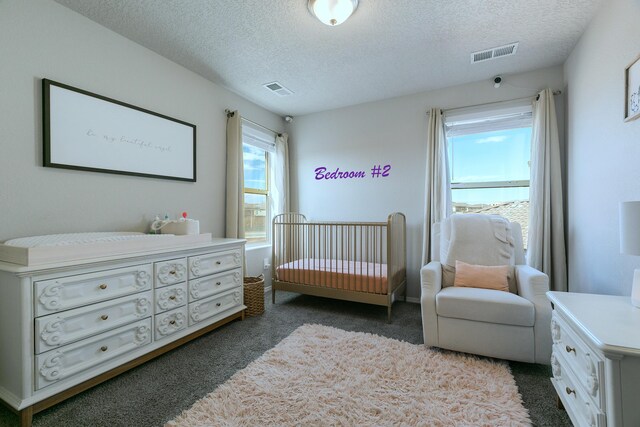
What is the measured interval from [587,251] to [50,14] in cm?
403

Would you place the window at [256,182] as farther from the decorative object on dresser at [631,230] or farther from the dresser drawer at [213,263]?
the decorative object on dresser at [631,230]

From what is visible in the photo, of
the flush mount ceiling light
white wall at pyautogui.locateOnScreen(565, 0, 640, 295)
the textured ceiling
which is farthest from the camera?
the textured ceiling

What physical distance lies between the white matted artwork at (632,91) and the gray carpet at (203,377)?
1.58 meters

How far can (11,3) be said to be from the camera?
156cm

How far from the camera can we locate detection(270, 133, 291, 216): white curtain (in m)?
3.62

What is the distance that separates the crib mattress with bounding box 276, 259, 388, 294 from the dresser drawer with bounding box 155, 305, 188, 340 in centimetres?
117

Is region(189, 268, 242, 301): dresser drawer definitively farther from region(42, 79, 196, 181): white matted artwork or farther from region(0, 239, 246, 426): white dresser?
region(42, 79, 196, 181): white matted artwork

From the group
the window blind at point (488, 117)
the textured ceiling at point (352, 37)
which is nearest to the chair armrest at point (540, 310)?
the window blind at point (488, 117)

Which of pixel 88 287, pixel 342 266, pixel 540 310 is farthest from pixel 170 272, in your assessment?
pixel 540 310

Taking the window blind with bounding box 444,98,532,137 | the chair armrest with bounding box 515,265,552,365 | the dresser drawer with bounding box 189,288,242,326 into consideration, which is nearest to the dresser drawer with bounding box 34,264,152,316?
the dresser drawer with bounding box 189,288,242,326

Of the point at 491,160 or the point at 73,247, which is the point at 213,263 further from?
the point at 491,160

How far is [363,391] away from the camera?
152 cm

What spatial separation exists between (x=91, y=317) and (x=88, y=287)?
17cm

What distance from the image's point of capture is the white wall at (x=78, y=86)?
1574 mm
